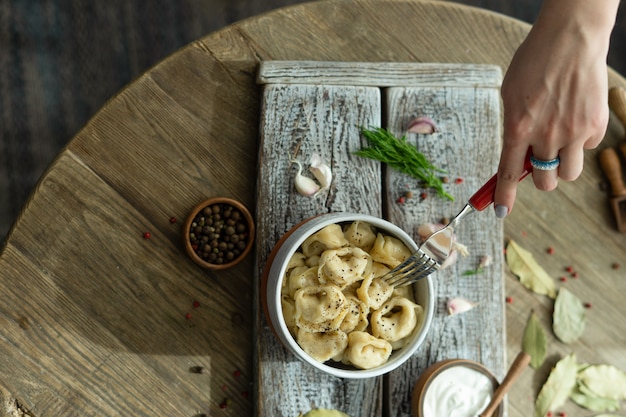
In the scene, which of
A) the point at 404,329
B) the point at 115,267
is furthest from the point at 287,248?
the point at 115,267

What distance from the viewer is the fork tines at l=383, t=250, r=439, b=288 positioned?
1.22m

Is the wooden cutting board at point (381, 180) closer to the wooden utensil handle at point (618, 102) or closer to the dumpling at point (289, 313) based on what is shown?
the dumpling at point (289, 313)

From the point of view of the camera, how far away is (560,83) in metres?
1.00

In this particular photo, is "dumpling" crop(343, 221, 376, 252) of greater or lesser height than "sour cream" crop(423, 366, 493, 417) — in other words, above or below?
above

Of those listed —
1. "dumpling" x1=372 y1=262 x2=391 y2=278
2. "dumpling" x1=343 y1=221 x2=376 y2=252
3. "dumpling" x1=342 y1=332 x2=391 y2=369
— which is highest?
"dumpling" x1=343 y1=221 x2=376 y2=252

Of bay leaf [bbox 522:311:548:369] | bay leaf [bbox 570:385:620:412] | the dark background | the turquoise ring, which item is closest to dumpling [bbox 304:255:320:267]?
the turquoise ring

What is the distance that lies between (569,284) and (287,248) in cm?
71

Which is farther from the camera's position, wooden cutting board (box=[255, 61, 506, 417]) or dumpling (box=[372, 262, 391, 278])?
wooden cutting board (box=[255, 61, 506, 417])

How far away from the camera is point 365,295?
4.10 ft

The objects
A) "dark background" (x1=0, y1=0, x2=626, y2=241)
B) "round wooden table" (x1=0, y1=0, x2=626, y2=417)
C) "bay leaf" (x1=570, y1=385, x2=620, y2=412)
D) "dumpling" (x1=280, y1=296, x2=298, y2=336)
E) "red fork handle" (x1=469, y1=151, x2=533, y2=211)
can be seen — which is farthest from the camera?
"dark background" (x1=0, y1=0, x2=626, y2=241)

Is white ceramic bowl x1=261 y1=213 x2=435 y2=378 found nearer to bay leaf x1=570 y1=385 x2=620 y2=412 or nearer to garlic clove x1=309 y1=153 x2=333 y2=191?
garlic clove x1=309 y1=153 x2=333 y2=191

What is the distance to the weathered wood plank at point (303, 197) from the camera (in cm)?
139

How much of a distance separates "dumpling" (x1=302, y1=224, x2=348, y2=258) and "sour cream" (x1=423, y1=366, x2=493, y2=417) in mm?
368

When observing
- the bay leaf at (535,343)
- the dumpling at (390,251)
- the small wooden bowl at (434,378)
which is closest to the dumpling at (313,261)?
the dumpling at (390,251)
